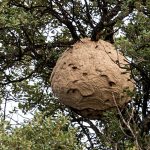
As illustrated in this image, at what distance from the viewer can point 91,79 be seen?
648 cm

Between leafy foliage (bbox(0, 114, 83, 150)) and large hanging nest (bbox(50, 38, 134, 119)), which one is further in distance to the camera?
large hanging nest (bbox(50, 38, 134, 119))

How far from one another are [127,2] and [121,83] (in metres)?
0.95

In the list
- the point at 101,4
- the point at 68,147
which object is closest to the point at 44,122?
the point at 68,147

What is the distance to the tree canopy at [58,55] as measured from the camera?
5.44 m

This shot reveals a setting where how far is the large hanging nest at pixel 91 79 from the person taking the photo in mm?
6504

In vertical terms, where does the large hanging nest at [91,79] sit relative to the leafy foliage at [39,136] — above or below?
above

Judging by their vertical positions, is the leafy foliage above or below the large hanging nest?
below

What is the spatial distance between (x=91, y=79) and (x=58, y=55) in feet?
5.98

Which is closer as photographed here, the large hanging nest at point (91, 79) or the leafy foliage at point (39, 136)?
the leafy foliage at point (39, 136)

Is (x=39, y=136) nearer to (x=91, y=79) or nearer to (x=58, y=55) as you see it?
(x=91, y=79)

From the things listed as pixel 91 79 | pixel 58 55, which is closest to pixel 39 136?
pixel 91 79

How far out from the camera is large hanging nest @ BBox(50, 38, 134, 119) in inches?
256

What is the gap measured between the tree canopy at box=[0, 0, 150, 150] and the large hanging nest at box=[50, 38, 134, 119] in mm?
174

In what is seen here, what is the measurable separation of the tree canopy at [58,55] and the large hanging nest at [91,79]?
0.57 feet
